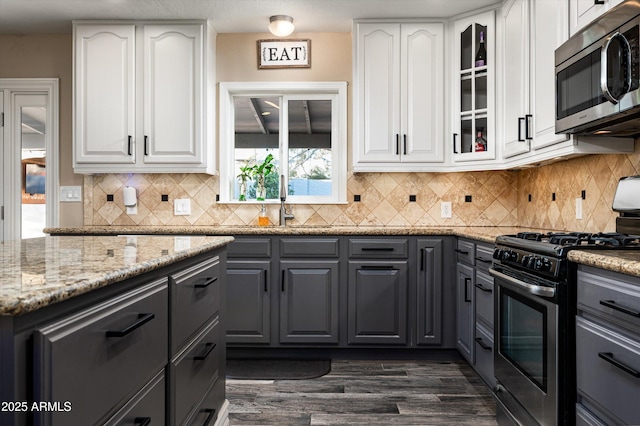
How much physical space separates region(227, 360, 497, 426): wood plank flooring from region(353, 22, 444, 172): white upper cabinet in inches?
58.5

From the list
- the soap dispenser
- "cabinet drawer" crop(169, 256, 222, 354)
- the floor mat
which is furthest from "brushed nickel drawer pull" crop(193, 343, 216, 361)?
the soap dispenser

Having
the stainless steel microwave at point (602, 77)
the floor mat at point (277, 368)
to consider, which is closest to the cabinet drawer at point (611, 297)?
the stainless steel microwave at point (602, 77)

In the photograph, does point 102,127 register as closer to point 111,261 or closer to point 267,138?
point 267,138

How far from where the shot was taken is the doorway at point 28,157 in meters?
3.93

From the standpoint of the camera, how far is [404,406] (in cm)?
248

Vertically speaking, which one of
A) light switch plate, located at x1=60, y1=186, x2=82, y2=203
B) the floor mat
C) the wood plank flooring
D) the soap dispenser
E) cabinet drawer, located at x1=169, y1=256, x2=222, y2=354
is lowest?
the floor mat

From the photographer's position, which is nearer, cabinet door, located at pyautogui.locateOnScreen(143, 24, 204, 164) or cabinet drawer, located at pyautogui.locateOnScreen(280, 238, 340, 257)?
cabinet drawer, located at pyautogui.locateOnScreen(280, 238, 340, 257)

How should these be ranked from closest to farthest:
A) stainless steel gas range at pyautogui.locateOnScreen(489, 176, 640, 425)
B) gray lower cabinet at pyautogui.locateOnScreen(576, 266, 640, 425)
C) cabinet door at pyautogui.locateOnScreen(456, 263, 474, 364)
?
gray lower cabinet at pyautogui.locateOnScreen(576, 266, 640, 425), stainless steel gas range at pyautogui.locateOnScreen(489, 176, 640, 425), cabinet door at pyautogui.locateOnScreen(456, 263, 474, 364)

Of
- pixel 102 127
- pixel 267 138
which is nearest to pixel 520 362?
pixel 267 138

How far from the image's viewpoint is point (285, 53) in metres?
3.86

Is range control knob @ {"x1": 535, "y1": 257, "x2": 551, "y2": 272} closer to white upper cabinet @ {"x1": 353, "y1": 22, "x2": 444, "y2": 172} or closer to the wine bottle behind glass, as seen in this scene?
white upper cabinet @ {"x1": 353, "y1": 22, "x2": 444, "y2": 172}

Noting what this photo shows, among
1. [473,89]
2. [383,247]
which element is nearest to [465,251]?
[383,247]

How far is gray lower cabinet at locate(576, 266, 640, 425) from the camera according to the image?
1.30 meters

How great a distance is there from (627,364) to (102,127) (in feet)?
11.7
